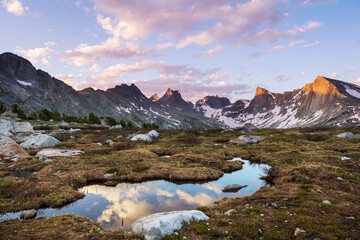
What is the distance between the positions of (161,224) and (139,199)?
8199 millimetres

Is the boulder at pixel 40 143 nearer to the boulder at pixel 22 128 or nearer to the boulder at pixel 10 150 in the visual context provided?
the boulder at pixel 10 150

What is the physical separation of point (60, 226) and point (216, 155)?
28.8m

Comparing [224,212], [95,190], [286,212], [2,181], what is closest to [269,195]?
[286,212]

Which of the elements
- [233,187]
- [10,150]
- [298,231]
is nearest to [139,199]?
[233,187]

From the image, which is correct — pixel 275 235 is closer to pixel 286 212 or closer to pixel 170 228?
pixel 286 212

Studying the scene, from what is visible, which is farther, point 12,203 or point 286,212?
point 12,203

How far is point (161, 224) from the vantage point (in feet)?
37.2

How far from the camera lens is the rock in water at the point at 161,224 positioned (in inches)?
429

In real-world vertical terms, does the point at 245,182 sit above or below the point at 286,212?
below

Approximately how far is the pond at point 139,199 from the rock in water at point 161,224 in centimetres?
250

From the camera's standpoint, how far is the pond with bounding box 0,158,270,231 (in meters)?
15.4

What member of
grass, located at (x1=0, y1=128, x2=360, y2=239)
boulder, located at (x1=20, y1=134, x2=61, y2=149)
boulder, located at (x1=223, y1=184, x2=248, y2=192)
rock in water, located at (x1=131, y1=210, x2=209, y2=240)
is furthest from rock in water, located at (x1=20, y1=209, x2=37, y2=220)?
boulder, located at (x1=20, y1=134, x2=61, y2=149)

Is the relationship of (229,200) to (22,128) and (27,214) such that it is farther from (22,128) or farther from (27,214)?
(22,128)

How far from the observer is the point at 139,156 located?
35.8 meters
